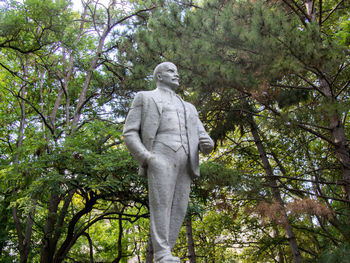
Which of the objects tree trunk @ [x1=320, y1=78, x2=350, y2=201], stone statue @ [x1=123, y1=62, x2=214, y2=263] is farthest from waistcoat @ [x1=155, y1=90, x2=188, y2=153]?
tree trunk @ [x1=320, y1=78, x2=350, y2=201]

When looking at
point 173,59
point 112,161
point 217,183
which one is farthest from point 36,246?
point 173,59

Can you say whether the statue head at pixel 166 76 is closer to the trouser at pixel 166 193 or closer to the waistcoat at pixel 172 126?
the waistcoat at pixel 172 126

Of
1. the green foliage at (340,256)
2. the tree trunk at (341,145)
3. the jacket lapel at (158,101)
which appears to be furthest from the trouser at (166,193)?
the tree trunk at (341,145)

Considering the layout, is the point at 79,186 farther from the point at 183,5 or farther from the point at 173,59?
the point at 183,5

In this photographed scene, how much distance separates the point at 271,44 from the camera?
5418mm

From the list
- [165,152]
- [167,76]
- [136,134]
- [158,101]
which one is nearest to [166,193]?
[165,152]

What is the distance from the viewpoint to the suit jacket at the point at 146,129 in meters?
3.32

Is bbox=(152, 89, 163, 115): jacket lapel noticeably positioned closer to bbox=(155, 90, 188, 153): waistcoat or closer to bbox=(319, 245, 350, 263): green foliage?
bbox=(155, 90, 188, 153): waistcoat

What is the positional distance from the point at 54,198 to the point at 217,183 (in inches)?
191

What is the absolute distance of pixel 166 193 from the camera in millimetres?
3281

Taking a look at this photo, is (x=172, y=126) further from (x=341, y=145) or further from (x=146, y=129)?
(x=341, y=145)

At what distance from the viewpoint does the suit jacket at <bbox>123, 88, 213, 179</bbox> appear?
332cm

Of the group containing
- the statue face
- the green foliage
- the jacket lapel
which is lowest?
the green foliage

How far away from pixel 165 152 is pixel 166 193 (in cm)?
39
